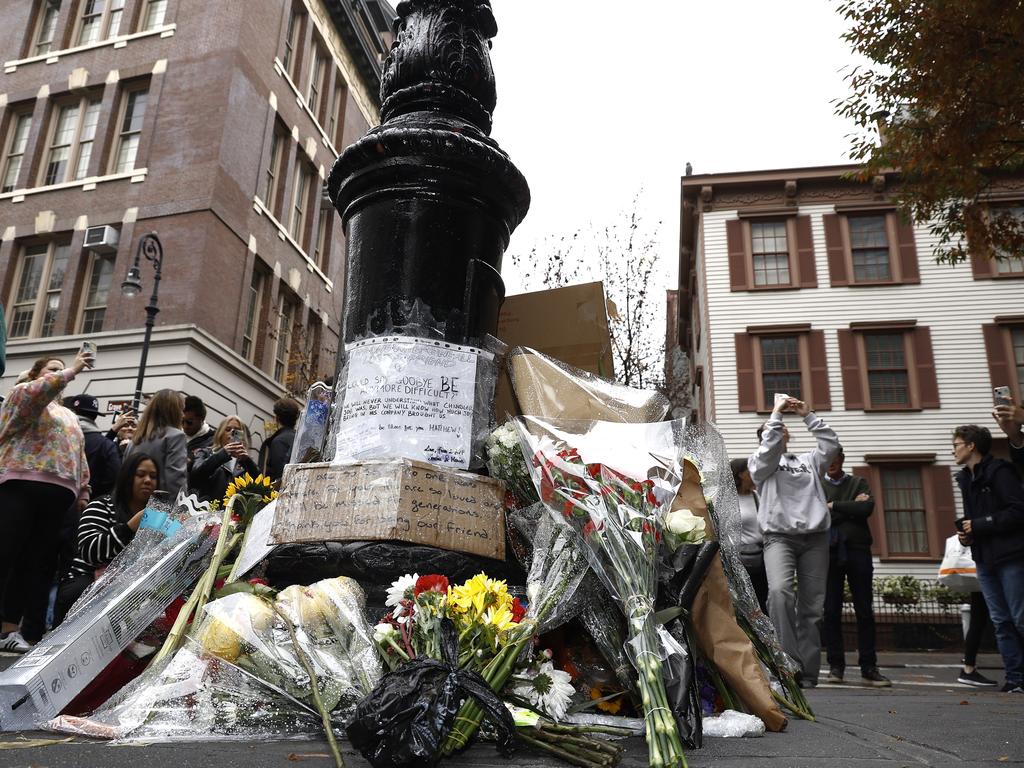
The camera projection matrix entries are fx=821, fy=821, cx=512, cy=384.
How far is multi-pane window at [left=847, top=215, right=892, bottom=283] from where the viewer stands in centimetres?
2245

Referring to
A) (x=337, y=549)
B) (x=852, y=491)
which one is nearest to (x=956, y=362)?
(x=852, y=491)

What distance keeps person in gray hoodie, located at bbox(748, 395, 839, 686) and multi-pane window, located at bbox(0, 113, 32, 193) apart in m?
20.7

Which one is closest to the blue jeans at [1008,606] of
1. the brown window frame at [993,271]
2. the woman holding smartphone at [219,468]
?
the woman holding smartphone at [219,468]

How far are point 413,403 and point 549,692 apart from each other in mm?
1519

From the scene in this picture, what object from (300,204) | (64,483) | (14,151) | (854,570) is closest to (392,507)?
(64,483)

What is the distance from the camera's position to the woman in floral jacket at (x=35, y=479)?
4.72m

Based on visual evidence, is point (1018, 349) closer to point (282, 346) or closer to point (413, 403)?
point (282, 346)

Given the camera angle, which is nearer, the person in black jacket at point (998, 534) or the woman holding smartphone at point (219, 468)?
the woman holding smartphone at point (219, 468)

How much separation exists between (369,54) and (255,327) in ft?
36.7

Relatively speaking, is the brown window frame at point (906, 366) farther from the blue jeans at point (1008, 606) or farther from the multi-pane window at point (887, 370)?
the blue jeans at point (1008, 606)

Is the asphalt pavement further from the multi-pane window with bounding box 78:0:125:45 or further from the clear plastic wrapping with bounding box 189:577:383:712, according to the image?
the multi-pane window with bounding box 78:0:125:45

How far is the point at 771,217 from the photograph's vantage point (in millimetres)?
23125

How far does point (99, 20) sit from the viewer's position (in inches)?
821

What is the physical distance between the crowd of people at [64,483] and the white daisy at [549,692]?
279cm
